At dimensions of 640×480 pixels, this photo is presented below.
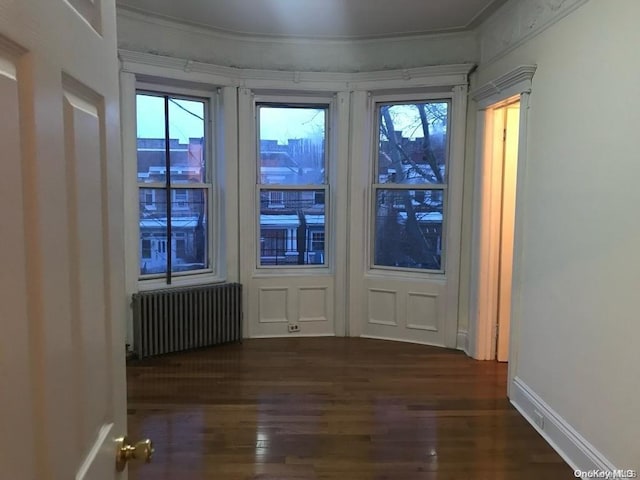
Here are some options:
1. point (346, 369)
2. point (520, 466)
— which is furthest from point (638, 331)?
point (346, 369)

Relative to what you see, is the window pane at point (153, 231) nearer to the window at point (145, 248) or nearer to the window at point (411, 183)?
the window at point (145, 248)

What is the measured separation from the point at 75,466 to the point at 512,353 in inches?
126

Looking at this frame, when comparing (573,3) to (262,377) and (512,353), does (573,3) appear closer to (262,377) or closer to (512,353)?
(512,353)

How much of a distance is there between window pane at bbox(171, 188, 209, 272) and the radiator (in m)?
0.32

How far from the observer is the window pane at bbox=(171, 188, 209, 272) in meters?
4.63

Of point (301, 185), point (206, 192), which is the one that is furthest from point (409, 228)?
point (206, 192)

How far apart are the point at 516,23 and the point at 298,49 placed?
1941 millimetres

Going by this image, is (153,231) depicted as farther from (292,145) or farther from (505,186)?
(505,186)

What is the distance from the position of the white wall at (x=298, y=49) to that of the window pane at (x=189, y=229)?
1.19 metres

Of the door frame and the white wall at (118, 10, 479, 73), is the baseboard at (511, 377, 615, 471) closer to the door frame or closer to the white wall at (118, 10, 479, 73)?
the door frame

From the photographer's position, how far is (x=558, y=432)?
2902 millimetres

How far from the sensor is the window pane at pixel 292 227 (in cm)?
498

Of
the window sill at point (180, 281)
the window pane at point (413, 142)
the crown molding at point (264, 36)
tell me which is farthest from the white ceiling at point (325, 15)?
the window sill at point (180, 281)

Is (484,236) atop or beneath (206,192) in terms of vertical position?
beneath
